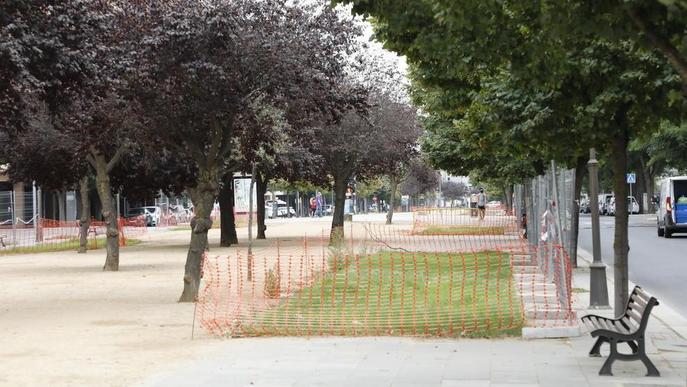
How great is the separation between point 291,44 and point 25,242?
106 ft

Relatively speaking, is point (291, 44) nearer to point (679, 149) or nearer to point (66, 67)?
point (66, 67)

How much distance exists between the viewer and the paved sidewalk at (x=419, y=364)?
8781mm

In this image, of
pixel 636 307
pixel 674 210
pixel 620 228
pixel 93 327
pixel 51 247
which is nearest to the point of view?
pixel 636 307

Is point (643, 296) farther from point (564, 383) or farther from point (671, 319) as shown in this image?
point (671, 319)

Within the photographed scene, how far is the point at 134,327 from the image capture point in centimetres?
1349

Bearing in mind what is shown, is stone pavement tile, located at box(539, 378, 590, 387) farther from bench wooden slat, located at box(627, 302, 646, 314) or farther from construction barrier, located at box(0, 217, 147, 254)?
construction barrier, located at box(0, 217, 147, 254)

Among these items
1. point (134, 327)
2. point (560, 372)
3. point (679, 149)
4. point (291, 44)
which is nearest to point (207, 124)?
point (291, 44)

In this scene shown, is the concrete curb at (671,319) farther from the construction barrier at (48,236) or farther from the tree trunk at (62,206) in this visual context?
the tree trunk at (62,206)

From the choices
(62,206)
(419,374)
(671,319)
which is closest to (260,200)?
(671,319)

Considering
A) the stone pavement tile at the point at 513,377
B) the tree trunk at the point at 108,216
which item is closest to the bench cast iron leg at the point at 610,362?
the stone pavement tile at the point at 513,377

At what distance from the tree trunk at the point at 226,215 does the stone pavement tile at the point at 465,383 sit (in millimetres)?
29525

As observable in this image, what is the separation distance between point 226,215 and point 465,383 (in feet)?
100

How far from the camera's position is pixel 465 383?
28.3 feet

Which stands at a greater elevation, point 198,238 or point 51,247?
point 198,238
